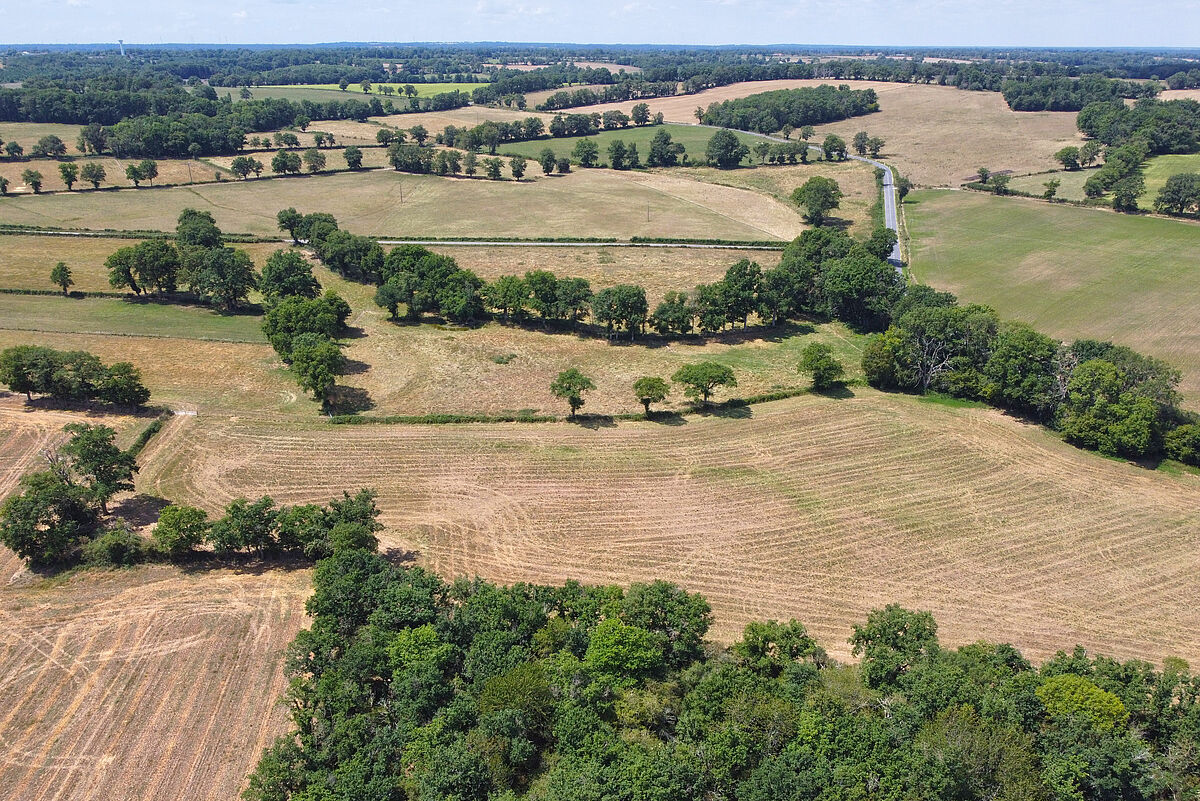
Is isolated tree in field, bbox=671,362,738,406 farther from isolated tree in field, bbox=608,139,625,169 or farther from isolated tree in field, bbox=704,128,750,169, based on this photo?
isolated tree in field, bbox=608,139,625,169

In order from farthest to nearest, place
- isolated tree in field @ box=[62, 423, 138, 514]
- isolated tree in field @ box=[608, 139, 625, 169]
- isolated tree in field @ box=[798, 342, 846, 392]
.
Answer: isolated tree in field @ box=[608, 139, 625, 169] → isolated tree in field @ box=[798, 342, 846, 392] → isolated tree in field @ box=[62, 423, 138, 514]

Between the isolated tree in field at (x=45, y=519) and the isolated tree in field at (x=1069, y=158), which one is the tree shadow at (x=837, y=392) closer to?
the isolated tree in field at (x=45, y=519)

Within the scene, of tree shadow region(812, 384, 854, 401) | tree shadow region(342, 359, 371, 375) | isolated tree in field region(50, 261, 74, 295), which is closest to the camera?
tree shadow region(812, 384, 854, 401)

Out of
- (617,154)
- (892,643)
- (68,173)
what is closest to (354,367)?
(892,643)

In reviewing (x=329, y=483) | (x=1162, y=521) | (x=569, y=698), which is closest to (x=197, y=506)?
(x=329, y=483)

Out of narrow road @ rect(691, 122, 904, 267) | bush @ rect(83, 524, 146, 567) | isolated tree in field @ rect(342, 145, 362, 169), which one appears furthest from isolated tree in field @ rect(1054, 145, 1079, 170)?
bush @ rect(83, 524, 146, 567)

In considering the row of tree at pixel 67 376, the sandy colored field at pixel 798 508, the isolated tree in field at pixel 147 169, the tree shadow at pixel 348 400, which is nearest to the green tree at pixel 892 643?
the sandy colored field at pixel 798 508

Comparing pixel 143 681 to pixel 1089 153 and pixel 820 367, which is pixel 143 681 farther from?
pixel 1089 153
